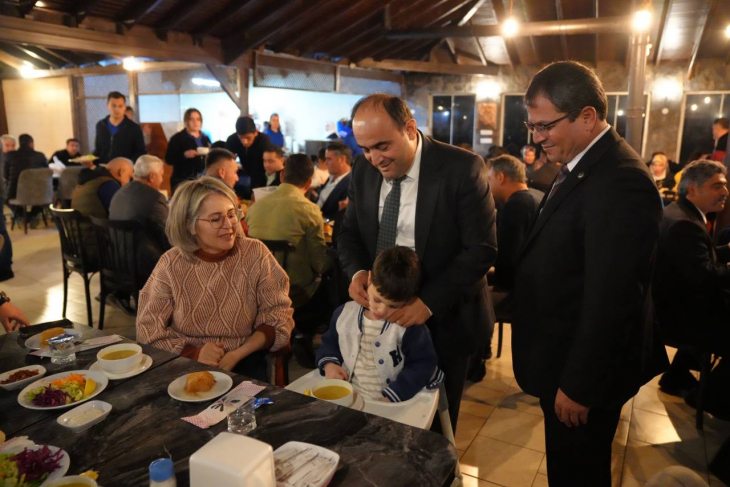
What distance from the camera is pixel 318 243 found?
3.48 meters

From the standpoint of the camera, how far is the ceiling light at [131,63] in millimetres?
10336

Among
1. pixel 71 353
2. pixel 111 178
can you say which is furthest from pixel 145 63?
pixel 71 353

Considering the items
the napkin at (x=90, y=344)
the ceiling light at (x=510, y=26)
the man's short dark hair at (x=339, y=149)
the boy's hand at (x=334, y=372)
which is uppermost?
the ceiling light at (x=510, y=26)

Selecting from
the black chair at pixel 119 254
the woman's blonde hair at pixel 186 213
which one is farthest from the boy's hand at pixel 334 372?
the black chair at pixel 119 254

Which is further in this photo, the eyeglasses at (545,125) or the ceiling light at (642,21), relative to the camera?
the ceiling light at (642,21)

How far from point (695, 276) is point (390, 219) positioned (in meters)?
1.74

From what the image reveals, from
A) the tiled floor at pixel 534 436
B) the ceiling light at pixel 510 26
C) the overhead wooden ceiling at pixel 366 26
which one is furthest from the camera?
the ceiling light at pixel 510 26

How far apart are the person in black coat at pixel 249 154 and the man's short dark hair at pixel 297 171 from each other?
2195 millimetres

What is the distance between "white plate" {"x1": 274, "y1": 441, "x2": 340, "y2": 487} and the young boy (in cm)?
67

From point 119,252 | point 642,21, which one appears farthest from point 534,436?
point 642,21

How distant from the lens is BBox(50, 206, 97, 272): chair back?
4.04 m

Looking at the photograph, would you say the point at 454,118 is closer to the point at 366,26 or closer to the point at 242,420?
the point at 366,26

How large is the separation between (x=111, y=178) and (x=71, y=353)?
3228 mm

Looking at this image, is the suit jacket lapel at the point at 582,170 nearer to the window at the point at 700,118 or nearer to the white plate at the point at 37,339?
the white plate at the point at 37,339
